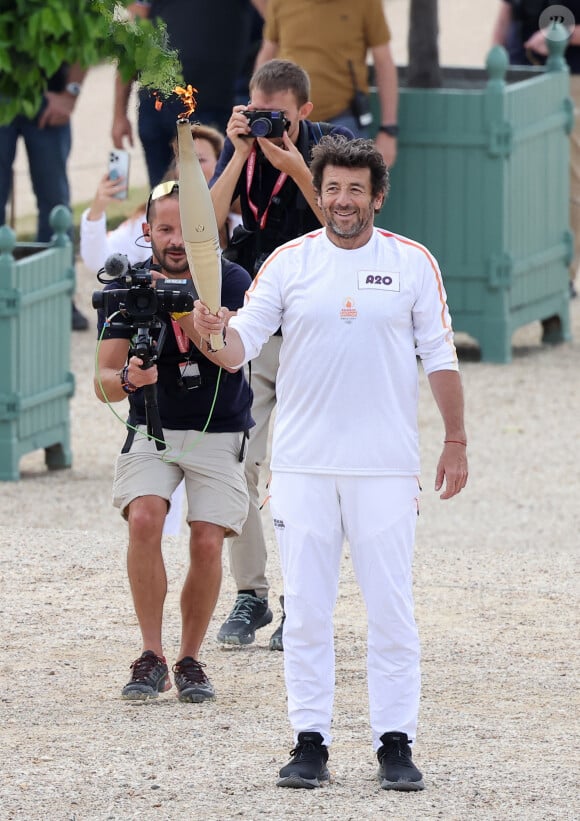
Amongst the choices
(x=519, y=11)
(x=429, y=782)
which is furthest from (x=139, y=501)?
(x=519, y=11)

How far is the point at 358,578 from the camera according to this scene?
494 cm

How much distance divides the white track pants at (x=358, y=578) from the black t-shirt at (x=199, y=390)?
34.9 inches

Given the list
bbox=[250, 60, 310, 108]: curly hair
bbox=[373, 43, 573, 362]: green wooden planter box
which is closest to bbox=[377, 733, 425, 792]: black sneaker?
bbox=[250, 60, 310, 108]: curly hair

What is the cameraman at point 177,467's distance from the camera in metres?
5.71

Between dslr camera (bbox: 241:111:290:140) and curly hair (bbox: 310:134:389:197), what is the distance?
1.10 meters

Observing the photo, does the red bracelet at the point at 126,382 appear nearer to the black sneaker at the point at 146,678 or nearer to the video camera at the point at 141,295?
the video camera at the point at 141,295

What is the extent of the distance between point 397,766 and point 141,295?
4.78 ft

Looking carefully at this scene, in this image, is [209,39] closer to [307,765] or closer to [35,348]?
[35,348]

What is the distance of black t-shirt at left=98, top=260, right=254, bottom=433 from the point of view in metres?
5.76

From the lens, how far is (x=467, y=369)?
42.1ft

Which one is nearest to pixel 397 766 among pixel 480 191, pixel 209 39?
pixel 209 39

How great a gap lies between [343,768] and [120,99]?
6.59m

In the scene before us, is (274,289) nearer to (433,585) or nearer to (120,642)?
(120,642)

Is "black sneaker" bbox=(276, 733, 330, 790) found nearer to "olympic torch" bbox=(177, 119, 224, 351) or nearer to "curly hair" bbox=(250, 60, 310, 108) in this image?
"olympic torch" bbox=(177, 119, 224, 351)
